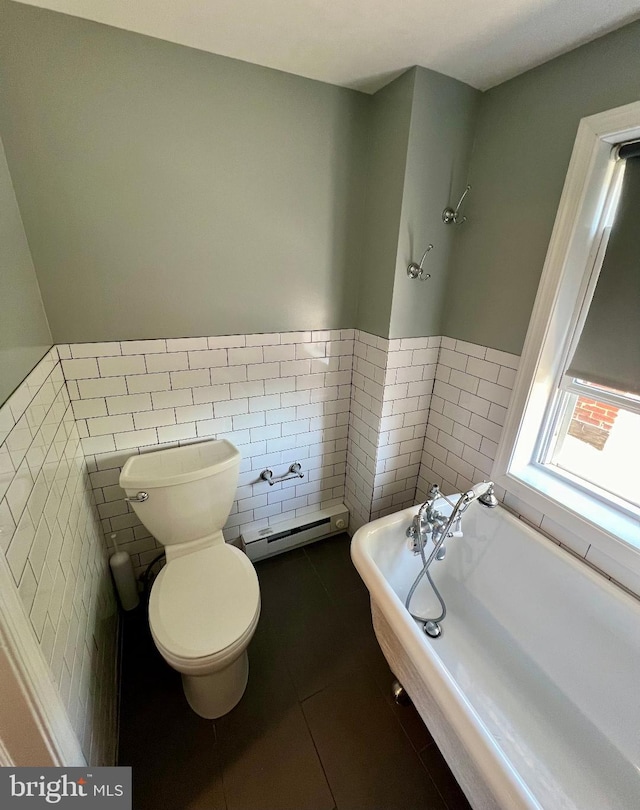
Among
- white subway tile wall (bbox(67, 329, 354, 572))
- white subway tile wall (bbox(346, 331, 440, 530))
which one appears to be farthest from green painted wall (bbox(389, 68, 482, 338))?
white subway tile wall (bbox(67, 329, 354, 572))

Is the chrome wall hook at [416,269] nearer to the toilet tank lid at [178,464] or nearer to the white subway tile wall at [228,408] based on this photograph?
the white subway tile wall at [228,408]

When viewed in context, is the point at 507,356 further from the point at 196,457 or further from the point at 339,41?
the point at 196,457

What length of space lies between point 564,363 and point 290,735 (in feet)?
5.80

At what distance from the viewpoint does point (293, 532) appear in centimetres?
200

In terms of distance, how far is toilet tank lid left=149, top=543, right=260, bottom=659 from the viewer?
1148 millimetres

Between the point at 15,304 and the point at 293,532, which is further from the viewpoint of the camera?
the point at 293,532

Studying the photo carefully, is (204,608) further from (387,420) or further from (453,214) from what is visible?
(453,214)

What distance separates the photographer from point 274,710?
4.35 feet

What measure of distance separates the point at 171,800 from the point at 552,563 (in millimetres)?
1553

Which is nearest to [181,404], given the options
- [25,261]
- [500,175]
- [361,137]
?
[25,261]

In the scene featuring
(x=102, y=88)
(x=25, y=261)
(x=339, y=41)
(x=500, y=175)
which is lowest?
(x=25, y=261)

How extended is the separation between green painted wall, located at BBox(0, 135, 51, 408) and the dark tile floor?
4.34 ft

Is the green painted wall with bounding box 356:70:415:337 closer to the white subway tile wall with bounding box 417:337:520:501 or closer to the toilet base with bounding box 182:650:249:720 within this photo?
the white subway tile wall with bounding box 417:337:520:501

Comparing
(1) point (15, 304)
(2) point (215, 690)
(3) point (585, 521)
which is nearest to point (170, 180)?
(1) point (15, 304)
